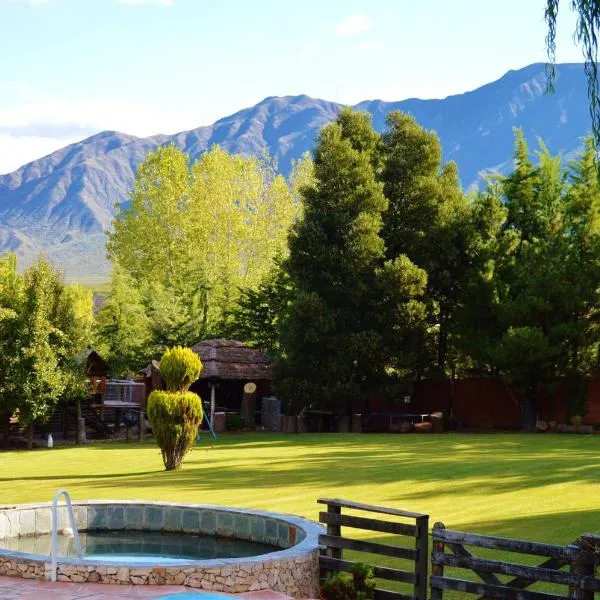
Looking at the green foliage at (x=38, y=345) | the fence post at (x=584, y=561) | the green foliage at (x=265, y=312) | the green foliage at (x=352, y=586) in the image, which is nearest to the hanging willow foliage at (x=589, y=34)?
the fence post at (x=584, y=561)

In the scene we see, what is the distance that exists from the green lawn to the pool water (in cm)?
291

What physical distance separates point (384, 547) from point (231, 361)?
31471 mm

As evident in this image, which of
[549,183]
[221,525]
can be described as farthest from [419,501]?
→ [549,183]

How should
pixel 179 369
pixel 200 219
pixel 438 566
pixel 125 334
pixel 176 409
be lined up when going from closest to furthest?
pixel 438 566, pixel 176 409, pixel 179 369, pixel 125 334, pixel 200 219

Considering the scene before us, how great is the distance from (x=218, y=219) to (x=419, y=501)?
4563cm

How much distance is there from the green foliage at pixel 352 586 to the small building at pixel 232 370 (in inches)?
1153

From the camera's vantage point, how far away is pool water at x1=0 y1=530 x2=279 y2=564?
1460cm

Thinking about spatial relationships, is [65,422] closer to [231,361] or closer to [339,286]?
[231,361]

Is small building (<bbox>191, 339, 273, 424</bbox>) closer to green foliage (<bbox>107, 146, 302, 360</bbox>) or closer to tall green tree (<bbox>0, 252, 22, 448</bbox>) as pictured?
tall green tree (<bbox>0, 252, 22, 448</bbox>)

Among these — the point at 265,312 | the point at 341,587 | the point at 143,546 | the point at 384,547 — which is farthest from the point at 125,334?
the point at 384,547

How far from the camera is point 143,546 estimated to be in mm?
15227

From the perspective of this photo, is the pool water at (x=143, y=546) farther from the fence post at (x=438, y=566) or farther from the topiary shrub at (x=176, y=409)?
the topiary shrub at (x=176, y=409)

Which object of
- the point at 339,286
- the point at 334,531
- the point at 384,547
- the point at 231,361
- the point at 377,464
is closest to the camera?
the point at 384,547

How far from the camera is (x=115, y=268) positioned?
64.1 meters
